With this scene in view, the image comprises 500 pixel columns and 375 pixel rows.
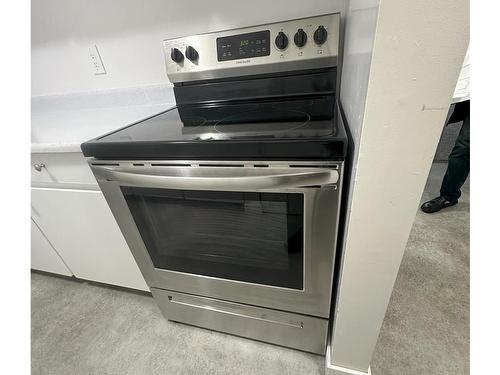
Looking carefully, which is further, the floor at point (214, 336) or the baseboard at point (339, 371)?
the floor at point (214, 336)

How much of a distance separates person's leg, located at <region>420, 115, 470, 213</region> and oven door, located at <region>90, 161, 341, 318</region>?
1496mm

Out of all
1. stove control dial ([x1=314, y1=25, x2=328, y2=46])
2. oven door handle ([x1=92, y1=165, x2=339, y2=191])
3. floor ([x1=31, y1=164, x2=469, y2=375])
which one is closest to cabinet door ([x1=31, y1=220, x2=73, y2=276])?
floor ([x1=31, y1=164, x2=469, y2=375])

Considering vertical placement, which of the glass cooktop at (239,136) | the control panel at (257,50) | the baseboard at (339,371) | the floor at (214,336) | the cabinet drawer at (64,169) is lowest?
the floor at (214,336)

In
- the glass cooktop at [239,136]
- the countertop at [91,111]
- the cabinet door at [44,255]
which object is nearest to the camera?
the glass cooktop at [239,136]

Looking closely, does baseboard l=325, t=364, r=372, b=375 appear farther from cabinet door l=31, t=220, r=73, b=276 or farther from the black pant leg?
the black pant leg

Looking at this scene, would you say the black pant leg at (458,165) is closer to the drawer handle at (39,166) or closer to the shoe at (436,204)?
the shoe at (436,204)

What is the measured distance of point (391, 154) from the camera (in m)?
0.38

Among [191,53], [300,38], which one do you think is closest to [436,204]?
[300,38]

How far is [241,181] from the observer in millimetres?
531

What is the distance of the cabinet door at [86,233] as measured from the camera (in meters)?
0.92

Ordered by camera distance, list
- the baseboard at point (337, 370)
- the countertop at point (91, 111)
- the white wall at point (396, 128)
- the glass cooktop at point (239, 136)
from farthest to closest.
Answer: the countertop at point (91, 111), the baseboard at point (337, 370), the glass cooktop at point (239, 136), the white wall at point (396, 128)

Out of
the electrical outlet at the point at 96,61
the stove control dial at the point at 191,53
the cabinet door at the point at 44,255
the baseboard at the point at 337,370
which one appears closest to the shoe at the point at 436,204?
the baseboard at the point at 337,370

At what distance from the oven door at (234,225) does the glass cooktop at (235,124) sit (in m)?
0.08

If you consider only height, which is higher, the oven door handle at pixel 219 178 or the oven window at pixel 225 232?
the oven door handle at pixel 219 178
